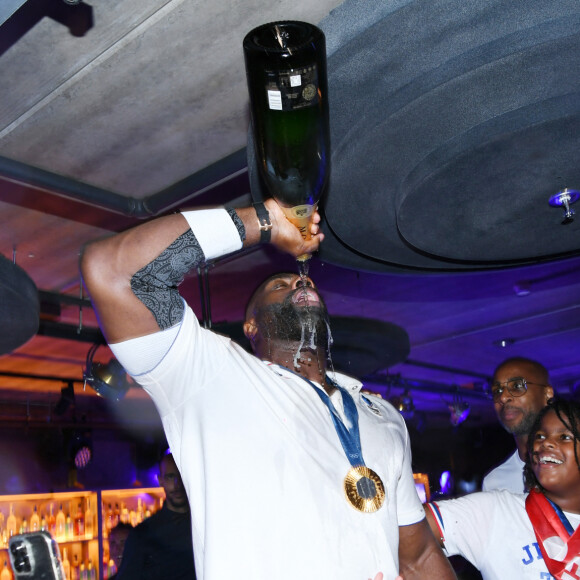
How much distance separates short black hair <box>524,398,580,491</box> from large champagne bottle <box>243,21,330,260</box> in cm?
175

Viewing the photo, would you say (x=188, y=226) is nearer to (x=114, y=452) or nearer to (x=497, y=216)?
(x=497, y=216)

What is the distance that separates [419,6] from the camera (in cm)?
171

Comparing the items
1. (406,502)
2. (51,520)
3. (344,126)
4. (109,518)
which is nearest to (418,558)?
(406,502)

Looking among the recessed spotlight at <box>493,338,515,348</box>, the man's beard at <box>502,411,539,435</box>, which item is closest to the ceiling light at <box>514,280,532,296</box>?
the recessed spotlight at <box>493,338,515,348</box>

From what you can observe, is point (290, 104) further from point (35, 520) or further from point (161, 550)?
point (35, 520)

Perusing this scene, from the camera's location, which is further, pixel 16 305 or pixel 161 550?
pixel 161 550

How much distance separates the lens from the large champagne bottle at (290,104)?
1368 mm

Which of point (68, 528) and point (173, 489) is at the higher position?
point (173, 489)

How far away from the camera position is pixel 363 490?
174 centimetres

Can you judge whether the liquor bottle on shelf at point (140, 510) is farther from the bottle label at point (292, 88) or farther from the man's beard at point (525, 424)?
the bottle label at point (292, 88)

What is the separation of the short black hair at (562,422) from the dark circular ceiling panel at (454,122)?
0.66 meters

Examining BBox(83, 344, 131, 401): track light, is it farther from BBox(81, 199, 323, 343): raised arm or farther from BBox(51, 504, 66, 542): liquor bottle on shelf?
BBox(81, 199, 323, 343): raised arm

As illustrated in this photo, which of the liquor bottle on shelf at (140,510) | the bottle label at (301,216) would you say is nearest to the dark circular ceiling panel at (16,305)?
the bottle label at (301,216)

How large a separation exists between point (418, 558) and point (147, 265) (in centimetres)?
124
